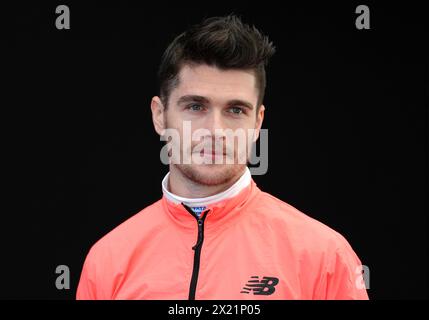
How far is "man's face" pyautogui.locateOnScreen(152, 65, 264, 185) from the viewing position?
9.29 feet

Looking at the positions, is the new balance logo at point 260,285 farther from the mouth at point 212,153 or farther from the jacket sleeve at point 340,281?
the mouth at point 212,153

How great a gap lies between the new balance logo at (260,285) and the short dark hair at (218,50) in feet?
2.39

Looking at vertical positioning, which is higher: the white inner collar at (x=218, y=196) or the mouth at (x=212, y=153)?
the mouth at (x=212, y=153)

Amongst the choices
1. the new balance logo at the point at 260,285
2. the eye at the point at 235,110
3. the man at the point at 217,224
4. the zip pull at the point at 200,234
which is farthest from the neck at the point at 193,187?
the new balance logo at the point at 260,285

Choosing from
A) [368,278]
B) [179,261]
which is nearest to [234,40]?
[179,261]

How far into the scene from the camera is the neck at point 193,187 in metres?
2.93

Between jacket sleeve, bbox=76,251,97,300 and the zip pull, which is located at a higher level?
the zip pull

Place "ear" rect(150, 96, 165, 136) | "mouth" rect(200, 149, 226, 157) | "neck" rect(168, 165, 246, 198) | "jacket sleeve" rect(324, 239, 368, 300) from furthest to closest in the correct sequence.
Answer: "ear" rect(150, 96, 165, 136)
"neck" rect(168, 165, 246, 198)
"mouth" rect(200, 149, 226, 157)
"jacket sleeve" rect(324, 239, 368, 300)

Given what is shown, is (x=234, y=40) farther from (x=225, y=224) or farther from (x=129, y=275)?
(x=129, y=275)

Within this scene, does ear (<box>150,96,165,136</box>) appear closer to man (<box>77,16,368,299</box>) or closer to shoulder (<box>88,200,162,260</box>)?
man (<box>77,16,368,299</box>)

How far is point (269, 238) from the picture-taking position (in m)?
2.80

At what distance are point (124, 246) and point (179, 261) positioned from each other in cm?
26

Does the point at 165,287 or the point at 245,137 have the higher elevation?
the point at 245,137

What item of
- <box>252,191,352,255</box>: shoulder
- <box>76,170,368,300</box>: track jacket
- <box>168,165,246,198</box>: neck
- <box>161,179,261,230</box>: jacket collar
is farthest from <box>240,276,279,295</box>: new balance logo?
<box>168,165,246,198</box>: neck
